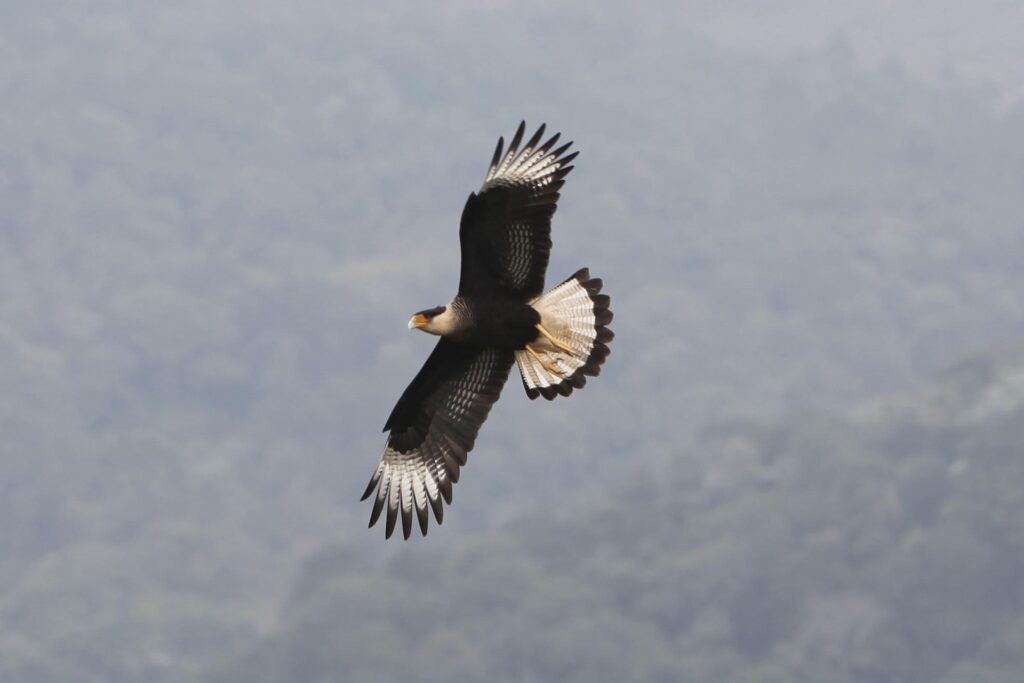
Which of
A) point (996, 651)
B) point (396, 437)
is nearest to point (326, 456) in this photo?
point (996, 651)

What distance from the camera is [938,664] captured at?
338ft

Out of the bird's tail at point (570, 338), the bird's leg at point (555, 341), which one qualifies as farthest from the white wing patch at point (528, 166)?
the bird's leg at point (555, 341)

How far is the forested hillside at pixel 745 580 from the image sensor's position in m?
103

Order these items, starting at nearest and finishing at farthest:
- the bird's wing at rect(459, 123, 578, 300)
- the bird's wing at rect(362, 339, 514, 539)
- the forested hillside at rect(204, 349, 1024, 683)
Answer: the bird's wing at rect(459, 123, 578, 300) → the bird's wing at rect(362, 339, 514, 539) → the forested hillside at rect(204, 349, 1024, 683)

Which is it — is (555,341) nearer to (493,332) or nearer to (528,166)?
(493,332)

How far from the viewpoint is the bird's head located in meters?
14.5

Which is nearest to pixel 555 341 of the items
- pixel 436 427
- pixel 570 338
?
pixel 570 338

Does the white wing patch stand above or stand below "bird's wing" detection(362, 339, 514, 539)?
above

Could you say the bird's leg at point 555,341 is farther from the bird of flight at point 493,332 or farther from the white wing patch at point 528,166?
the white wing patch at point 528,166

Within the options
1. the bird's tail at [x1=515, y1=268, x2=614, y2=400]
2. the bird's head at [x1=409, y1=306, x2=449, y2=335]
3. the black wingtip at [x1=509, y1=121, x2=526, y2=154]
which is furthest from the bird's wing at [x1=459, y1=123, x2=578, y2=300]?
the bird's tail at [x1=515, y1=268, x2=614, y2=400]

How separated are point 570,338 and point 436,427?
1256mm

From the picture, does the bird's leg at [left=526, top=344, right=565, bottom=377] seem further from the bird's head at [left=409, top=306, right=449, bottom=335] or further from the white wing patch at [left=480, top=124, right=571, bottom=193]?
the white wing patch at [left=480, top=124, right=571, bottom=193]

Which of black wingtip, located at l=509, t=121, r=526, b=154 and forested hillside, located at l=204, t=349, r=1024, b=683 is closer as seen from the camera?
black wingtip, located at l=509, t=121, r=526, b=154

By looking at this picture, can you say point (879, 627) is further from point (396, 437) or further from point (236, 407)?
point (236, 407)
